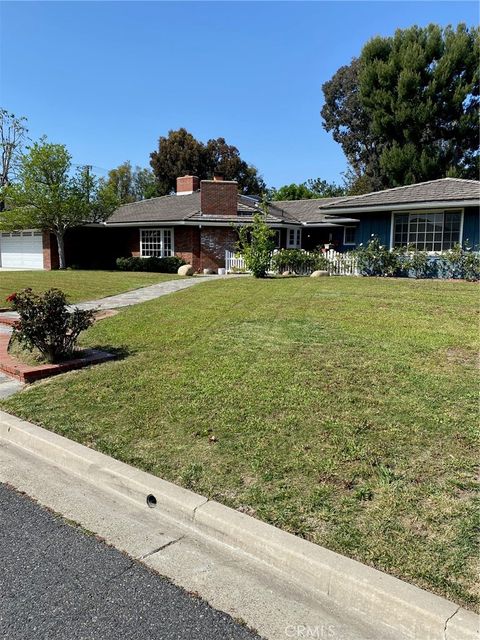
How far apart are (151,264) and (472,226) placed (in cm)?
1468

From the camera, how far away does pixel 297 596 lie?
102 inches

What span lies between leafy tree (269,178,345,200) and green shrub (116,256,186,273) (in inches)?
931

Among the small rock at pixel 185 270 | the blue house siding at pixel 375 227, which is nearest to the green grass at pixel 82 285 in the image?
the small rock at pixel 185 270

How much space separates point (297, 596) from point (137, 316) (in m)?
7.89

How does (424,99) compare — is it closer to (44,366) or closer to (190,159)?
(190,159)

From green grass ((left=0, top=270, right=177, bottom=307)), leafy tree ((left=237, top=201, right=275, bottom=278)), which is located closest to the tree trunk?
green grass ((left=0, top=270, right=177, bottom=307))

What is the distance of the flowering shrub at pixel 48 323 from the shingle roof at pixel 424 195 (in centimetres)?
1447

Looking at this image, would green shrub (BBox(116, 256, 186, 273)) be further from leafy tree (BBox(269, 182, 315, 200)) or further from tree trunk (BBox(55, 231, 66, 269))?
leafy tree (BBox(269, 182, 315, 200))

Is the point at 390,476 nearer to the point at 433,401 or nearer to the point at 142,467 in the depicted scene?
the point at 433,401

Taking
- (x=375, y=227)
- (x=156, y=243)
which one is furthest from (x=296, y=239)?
(x=375, y=227)

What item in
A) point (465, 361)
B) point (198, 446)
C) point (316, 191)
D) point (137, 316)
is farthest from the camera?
point (316, 191)

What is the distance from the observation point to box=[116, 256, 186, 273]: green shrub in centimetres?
2434

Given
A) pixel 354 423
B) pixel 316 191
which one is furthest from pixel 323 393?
pixel 316 191

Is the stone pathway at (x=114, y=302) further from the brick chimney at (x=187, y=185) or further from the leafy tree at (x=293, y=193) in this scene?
the leafy tree at (x=293, y=193)
